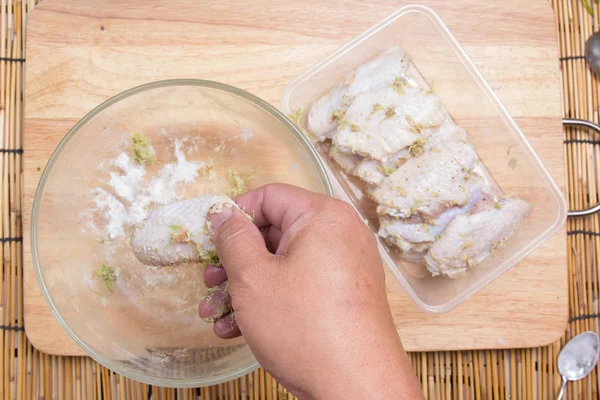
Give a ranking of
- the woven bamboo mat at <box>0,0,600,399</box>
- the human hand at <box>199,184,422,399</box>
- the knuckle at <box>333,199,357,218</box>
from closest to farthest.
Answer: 1. the human hand at <box>199,184,422,399</box>
2. the knuckle at <box>333,199,357,218</box>
3. the woven bamboo mat at <box>0,0,600,399</box>

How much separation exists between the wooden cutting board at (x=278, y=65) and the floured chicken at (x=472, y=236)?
0.37 feet

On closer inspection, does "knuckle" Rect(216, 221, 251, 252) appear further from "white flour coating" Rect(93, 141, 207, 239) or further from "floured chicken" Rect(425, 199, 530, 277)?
"floured chicken" Rect(425, 199, 530, 277)

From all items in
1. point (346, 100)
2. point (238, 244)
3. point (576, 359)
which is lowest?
point (576, 359)

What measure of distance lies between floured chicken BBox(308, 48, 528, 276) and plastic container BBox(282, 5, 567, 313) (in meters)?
0.05

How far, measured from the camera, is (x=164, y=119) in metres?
1.38

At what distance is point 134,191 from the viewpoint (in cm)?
141

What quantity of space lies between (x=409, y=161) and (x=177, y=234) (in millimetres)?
619

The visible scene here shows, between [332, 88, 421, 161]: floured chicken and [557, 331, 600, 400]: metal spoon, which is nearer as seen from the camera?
[332, 88, 421, 161]: floured chicken

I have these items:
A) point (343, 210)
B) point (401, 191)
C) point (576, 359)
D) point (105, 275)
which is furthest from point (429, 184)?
point (105, 275)

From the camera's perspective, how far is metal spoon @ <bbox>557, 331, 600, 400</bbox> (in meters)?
1.58

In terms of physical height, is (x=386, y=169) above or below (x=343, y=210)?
above

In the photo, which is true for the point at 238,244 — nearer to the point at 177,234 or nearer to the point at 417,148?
the point at 177,234

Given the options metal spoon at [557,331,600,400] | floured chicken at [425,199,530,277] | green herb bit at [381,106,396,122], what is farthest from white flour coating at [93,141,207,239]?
metal spoon at [557,331,600,400]

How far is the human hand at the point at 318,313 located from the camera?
3.08 feet
